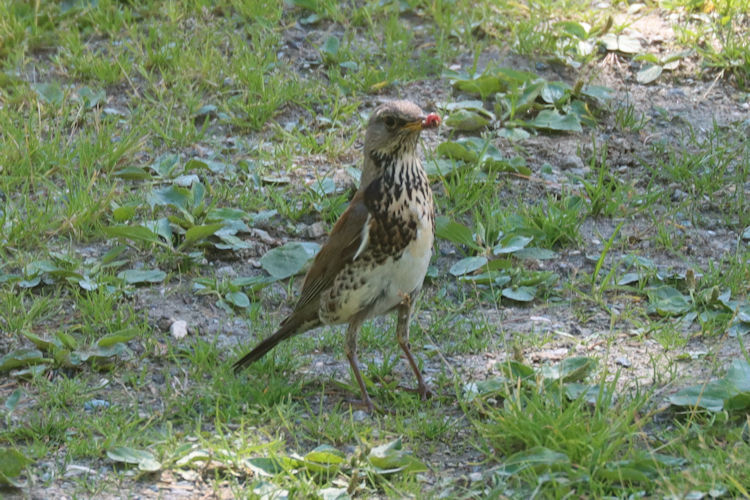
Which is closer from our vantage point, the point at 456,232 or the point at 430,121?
the point at 430,121

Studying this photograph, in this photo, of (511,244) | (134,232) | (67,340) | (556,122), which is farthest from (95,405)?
(556,122)

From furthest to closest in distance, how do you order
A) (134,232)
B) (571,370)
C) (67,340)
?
(134,232) < (67,340) < (571,370)

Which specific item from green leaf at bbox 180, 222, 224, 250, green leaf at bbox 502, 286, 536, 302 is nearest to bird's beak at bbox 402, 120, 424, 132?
green leaf at bbox 502, 286, 536, 302

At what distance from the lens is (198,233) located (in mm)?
5863

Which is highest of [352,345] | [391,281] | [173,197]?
[391,281]

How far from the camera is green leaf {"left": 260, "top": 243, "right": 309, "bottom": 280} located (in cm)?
572

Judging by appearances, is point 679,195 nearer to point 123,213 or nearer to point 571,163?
point 571,163

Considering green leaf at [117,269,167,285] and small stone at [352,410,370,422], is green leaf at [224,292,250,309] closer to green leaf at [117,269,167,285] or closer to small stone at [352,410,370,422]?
green leaf at [117,269,167,285]

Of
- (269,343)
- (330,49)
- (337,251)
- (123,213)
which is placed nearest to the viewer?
(337,251)

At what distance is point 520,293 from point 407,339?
2.90 ft

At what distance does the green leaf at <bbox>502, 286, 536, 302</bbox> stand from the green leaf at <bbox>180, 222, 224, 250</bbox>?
1.61 meters

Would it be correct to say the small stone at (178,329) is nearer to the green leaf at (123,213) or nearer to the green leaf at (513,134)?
the green leaf at (123,213)

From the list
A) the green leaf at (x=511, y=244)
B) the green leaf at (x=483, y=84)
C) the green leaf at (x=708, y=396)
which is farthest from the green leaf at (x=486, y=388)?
the green leaf at (x=483, y=84)

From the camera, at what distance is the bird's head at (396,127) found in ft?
15.0
